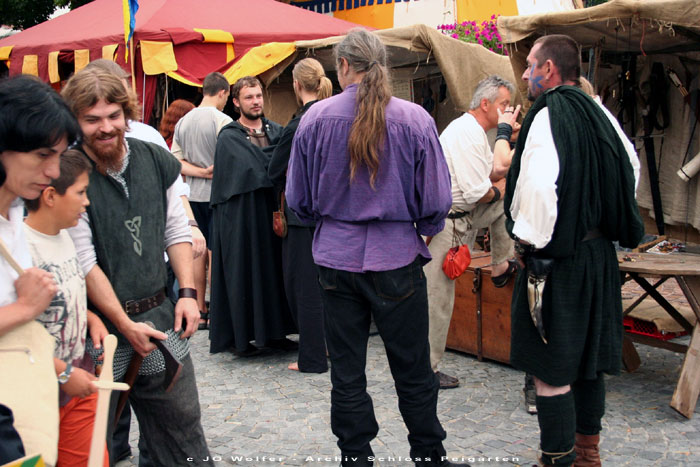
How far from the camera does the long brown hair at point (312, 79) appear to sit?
14.6ft

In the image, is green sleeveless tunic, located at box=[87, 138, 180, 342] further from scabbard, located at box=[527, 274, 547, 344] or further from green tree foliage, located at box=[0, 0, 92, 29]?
green tree foliage, located at box=[0, 0, 92, 29]

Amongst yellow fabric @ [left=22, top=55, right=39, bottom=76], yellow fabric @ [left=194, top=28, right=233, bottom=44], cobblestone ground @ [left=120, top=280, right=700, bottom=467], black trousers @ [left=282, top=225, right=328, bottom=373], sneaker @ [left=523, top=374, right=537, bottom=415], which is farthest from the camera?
yellow fabric @ [left=22, top=55, right=39, bottom=76]

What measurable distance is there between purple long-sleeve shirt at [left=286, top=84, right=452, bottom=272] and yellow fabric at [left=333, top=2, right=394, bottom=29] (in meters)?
11.0

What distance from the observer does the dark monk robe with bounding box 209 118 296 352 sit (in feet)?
16.0

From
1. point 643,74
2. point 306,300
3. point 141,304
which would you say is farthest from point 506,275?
point 643,74

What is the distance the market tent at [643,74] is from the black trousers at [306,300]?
82.1 inches

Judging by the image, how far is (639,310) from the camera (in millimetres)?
4738

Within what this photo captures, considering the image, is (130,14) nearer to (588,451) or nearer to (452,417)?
(452,417)

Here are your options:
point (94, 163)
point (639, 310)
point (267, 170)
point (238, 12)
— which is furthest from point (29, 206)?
point (238, 12)

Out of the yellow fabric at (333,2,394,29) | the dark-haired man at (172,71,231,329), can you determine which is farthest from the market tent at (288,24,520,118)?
the yellow fabric at (333,2,394,29)

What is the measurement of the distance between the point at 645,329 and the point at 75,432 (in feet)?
12.5

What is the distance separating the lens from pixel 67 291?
79.7 inches

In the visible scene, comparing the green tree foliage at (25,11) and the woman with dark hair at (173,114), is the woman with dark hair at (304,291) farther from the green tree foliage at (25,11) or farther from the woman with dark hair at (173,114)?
the green tree foliage at (25,11)

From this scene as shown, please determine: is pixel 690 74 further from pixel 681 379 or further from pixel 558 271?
pixel 558 271
